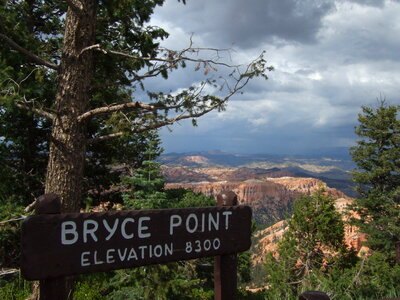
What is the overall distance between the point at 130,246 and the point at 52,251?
519 millimetres

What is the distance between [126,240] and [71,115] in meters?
5.19

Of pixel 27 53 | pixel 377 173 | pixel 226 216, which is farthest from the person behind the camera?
pixel 377 173

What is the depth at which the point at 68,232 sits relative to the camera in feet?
7.65

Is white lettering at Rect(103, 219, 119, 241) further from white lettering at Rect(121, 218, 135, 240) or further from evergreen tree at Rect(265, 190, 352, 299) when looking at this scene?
evergreen tree at Rect(265, 190, 352, 299)

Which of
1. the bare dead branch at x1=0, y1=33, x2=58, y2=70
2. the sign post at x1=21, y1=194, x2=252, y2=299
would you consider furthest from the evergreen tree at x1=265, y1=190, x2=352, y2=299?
the sign post at x1=21, y1=194, x2=252, y2=299

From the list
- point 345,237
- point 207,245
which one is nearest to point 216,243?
point 207,245

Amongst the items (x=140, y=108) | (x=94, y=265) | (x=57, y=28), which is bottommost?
(x=94, y=265)

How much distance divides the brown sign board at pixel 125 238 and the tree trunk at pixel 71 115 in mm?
4963

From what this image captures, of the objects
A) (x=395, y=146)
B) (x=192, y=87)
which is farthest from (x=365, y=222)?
(x=192, y=87)

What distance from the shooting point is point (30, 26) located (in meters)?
12.7

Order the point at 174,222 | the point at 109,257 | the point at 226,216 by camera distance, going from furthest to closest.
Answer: the point at 226,216 < the point at 174,222 < the point at 109,257

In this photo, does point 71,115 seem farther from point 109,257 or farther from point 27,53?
point 109,257

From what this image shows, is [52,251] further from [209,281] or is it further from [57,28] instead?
[209,281]

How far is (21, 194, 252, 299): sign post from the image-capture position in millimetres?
2248
